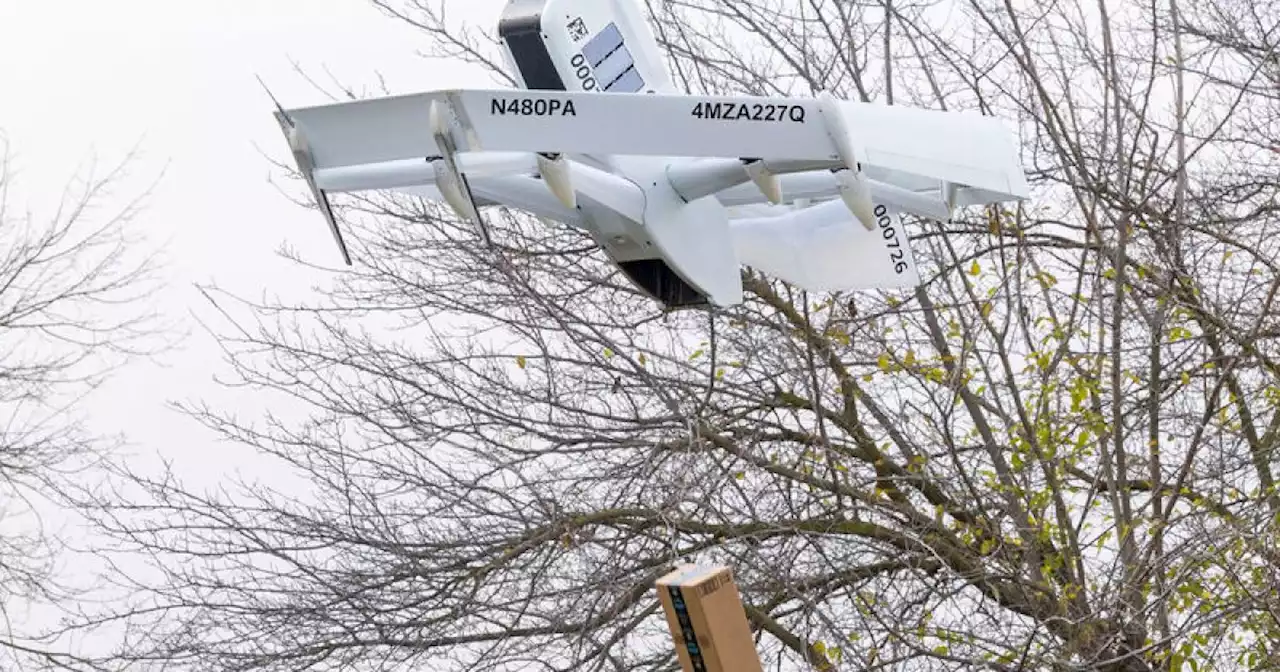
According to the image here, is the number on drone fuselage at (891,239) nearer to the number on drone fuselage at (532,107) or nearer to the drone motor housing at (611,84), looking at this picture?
the drone motor housing at (611,84)

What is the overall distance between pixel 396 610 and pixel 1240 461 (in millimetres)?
3168

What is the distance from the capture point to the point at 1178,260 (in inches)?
199

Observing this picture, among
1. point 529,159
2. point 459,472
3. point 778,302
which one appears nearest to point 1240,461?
point 778,302

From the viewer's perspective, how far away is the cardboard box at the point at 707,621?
2.62 metres

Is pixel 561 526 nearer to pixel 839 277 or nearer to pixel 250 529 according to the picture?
pixel 250 529

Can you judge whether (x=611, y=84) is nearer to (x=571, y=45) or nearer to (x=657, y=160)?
(x=571, y=45)

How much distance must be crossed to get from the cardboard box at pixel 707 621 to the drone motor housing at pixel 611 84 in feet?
2.28

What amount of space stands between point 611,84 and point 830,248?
2.01ft

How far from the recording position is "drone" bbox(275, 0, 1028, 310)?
2449 millimetres

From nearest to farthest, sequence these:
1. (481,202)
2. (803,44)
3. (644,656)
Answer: (481,202) < (644,656) < (803,44)

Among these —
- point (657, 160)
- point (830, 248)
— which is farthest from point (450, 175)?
point (830, 248)

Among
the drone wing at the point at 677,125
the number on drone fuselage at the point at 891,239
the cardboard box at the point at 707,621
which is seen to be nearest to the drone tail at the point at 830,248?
the number on drone fuselage at the point at 891,239

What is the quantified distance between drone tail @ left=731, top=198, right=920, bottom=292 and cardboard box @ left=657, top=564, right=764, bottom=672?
969 mm

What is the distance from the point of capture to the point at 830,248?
11.3 feet
